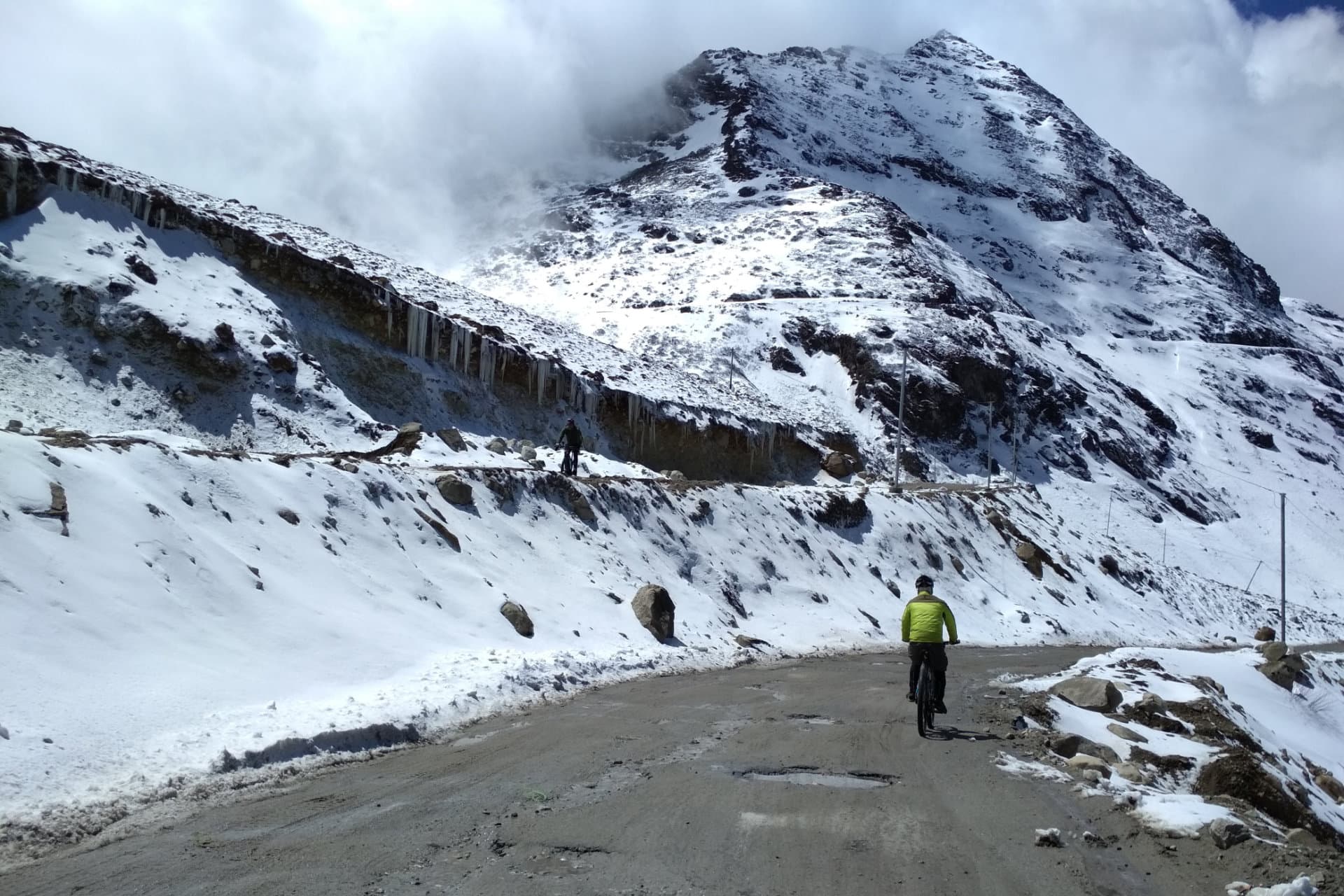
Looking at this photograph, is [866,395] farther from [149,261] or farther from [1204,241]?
[1204,241]

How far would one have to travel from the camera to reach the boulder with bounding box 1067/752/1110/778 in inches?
357

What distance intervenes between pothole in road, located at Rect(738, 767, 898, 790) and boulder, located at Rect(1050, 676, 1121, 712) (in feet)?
16.9

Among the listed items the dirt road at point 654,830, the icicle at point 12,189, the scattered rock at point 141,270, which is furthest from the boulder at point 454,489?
the icicle at point 12,189

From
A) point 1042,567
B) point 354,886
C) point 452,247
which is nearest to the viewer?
point 354,886

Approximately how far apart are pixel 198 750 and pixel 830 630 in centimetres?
1684

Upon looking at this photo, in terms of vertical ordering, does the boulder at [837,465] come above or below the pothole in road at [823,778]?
above

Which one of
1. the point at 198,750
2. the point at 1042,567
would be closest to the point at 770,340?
the point at 1042,567

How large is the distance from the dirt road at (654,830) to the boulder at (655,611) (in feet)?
23.6

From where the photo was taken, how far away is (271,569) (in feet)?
41.2

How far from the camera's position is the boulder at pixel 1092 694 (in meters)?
12.6

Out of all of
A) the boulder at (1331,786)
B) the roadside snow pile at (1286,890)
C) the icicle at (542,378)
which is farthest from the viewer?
the icicle at (542,378)

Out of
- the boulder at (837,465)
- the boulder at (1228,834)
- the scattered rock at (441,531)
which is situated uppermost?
the boulder at (837,465)

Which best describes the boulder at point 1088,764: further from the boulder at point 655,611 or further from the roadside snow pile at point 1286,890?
the boulder at point 655,611

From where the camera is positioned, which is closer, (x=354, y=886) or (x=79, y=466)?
(x=354, y=886)
